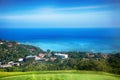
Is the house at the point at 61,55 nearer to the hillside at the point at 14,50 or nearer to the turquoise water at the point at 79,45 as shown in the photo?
the turquoise water at the point at 79,45

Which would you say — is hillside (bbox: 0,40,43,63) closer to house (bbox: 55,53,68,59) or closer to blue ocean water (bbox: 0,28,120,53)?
blue ocean water (bbox: 0,28,120,53)

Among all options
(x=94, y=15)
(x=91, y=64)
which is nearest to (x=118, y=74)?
(x=91, y=64)

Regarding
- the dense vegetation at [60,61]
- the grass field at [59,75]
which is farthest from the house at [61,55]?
the grass field at [59,75]

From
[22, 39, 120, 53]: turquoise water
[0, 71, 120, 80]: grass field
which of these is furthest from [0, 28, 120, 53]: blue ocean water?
[0, 71, 120, 80]: grass field

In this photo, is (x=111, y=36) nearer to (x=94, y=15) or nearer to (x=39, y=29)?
(x=94, y=15)

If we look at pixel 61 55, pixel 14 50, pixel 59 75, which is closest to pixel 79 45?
pixel 61 55

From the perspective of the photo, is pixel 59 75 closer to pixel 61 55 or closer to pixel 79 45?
pixel 61 55
